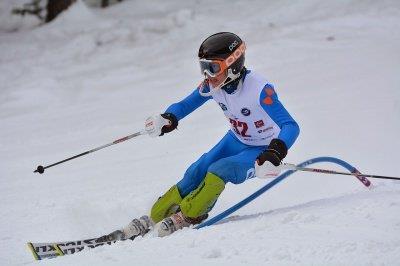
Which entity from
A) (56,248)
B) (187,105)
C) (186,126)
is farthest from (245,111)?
(186,126)

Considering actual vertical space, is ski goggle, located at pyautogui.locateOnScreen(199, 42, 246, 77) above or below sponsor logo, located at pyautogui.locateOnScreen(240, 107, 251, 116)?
above

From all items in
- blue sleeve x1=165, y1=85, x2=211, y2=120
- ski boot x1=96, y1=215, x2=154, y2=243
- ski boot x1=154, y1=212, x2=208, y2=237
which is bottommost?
ski boot x1=96, y1=215, x2=154, y2=243

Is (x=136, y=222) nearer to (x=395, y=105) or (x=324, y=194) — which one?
(x=324, y=194)

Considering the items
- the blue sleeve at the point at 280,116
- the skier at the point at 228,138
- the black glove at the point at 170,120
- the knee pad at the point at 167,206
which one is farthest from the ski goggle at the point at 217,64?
the knee pad at the point at 167,206

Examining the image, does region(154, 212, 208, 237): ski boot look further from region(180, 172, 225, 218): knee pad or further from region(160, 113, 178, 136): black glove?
region(160, 113, 178, 136): black glove

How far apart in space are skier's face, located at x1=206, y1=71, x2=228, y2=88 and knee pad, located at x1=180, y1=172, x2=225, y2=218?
73 centimetres

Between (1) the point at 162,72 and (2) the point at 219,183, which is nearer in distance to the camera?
(2) the point at 219,183

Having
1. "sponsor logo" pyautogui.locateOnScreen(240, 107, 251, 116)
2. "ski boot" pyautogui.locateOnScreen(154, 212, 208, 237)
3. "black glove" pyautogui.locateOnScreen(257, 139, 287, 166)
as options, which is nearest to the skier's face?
"sponsor logo" pyautogui.locateOnScreen(240, 107, 251, 116)

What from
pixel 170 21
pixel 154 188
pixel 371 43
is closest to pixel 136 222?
pixel 154 188

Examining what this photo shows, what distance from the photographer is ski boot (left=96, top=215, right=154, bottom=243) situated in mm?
4751

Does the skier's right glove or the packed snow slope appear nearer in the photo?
the packed snow slope

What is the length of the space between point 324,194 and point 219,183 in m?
1.55

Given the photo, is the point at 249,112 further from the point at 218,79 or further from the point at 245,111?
the point at 218,79

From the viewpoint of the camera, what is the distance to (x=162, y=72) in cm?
A: 1148
